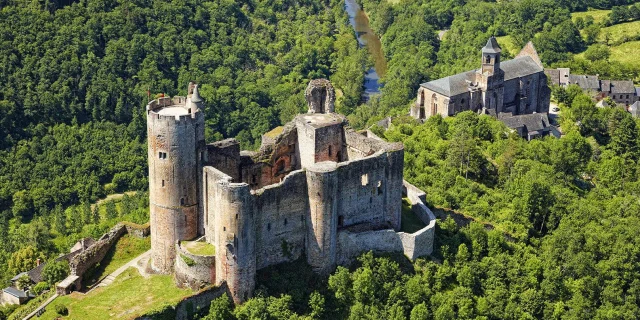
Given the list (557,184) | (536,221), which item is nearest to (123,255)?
(536,221)

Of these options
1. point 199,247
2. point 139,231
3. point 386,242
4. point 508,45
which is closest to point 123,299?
point 199,247

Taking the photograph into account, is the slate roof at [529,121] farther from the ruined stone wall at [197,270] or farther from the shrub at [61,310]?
the shrub at [61,310]

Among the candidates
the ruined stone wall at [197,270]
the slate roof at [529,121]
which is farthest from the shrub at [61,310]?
the slate roof at [529,121]

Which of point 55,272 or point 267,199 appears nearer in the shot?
point 267,199

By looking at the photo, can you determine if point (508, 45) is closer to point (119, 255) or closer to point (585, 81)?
point (585, 81)

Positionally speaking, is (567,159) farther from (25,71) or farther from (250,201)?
(25,71)

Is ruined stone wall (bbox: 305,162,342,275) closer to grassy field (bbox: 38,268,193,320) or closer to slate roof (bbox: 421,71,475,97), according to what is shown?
grassy field (bbox: 38,268,193,320)
